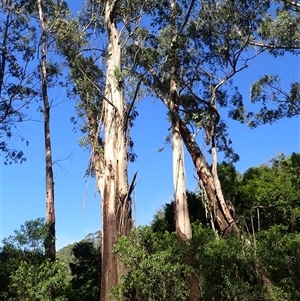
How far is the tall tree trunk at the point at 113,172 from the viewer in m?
9.02

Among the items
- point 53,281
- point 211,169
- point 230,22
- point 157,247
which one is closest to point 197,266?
point 157,247

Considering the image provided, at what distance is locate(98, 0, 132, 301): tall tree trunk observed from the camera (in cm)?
902

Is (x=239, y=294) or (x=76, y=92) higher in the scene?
(x=76, y=92)

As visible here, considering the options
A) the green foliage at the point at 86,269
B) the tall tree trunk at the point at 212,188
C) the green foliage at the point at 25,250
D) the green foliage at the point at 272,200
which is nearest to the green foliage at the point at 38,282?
the green foliage at the point at 25,250

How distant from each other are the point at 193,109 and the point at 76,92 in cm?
376

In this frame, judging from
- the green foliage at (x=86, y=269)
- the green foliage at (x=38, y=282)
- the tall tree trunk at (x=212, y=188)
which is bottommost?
the green foliage at (x=38, y=282)

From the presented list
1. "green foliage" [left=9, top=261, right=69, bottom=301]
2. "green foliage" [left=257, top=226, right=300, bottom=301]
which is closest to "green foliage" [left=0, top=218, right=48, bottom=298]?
"green foliage" [left=9, top=261, right=69, bottom=301]

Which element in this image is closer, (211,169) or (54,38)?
(211,169)

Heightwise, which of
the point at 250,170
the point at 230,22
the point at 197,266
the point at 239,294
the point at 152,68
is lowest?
the point at 239,294

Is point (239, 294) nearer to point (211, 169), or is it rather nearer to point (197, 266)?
point (197, 266)

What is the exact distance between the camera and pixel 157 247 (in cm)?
843

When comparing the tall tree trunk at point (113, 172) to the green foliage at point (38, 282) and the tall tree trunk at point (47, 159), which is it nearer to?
the green foliage at point (38, 282)

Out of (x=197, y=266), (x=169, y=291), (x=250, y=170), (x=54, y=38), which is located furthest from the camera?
(x=250, y=170)

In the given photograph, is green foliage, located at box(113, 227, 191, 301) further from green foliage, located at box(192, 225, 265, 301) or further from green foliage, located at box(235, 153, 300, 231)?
green foliage, located at box(235, 153, 300, 231)
